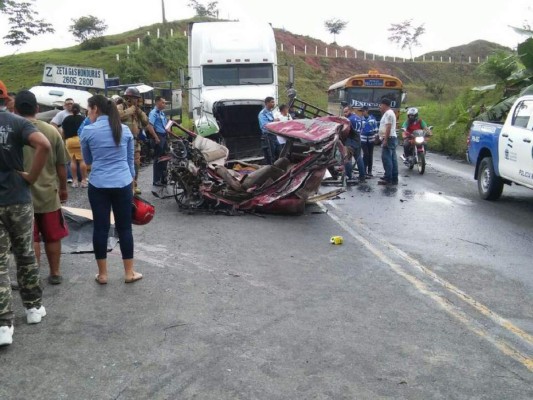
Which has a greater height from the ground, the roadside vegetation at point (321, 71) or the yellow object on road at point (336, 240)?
the roadside vegetation at point (321, 71)

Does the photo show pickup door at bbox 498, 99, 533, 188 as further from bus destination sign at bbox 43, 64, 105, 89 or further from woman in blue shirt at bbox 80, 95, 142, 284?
bus destination sign at bbox 43, 64, 105, 89

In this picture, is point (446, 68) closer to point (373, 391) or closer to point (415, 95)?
point (415, 95)

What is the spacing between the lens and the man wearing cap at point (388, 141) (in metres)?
12.2

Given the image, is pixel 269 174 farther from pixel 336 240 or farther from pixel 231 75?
pixel 231 75

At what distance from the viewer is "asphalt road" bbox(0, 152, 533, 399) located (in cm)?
365

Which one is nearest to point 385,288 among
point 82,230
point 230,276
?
point 230,276

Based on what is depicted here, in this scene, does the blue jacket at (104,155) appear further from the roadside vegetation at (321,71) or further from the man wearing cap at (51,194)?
the roadside vegetation at (321,71)

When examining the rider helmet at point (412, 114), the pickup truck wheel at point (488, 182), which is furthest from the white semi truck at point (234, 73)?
the pickup truck wheel at point (488, 182)

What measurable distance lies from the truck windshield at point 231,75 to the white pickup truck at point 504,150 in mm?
7193

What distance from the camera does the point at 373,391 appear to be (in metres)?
3.56

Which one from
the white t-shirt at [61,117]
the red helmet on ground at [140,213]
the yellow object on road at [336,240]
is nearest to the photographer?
the red helmet on ground at [140,213]

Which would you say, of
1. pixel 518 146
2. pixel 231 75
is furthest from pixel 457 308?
pixel 231 75

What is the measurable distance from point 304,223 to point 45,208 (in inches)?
168

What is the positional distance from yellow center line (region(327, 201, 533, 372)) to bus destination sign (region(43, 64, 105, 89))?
1378 centimetres
